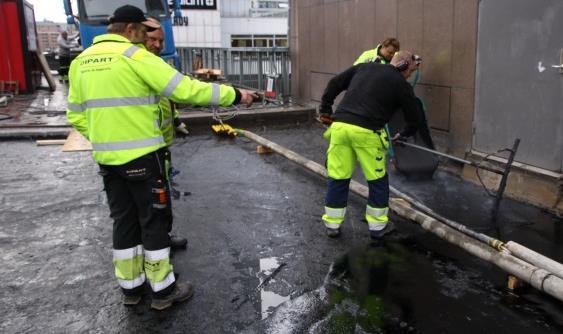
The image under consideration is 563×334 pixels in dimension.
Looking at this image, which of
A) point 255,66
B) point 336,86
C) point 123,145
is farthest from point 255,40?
point 123,145

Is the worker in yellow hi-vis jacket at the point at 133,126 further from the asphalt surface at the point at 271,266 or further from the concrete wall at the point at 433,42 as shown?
the concrete wall at the point at 433,42

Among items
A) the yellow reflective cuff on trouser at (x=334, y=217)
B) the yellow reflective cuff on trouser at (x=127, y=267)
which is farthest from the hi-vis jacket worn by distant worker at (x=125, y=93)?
the yellow reflective cuff on trouser at (x=334, y=217)

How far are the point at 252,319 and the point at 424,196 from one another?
312 cm

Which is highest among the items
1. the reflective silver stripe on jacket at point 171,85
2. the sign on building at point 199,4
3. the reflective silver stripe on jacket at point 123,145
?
the sign on building at point 199,4

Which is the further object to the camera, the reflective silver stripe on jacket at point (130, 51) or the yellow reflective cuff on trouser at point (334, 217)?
the yellow reflective cuff on trouser at point (334, 217)

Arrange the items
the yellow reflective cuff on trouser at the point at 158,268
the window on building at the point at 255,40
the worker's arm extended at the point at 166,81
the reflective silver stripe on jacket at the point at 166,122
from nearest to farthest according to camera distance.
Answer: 1. the worker's arm extended at the point at 166,81
2. the yellow reflective cuff on trouser at the point at 158,268
3. the reflective silver stripe on jacket at the point at 166,122
4. the window on building at the point at 255,40

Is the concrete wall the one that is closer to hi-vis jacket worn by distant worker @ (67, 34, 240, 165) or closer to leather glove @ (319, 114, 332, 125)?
leather glove @ (319, 114, 332, 125)

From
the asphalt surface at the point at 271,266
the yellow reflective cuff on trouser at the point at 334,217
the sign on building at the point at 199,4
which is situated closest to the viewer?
the asphalt surface at the point at 271,266

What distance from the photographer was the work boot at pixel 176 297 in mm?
3486

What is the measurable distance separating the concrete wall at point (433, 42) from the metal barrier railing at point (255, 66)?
2613 millimetres

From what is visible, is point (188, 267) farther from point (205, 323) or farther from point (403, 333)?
point (403, 333)

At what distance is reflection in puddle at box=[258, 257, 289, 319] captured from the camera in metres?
3.46

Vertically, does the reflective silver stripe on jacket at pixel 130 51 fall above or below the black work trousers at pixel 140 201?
above

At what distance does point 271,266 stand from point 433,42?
4.26 metres
